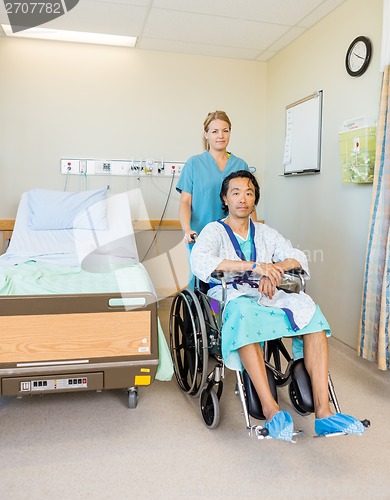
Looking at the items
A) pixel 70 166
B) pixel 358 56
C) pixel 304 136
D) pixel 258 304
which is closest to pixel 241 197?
pixel 258 304

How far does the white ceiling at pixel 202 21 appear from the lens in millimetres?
2912

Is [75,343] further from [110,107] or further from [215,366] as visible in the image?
[110,107]

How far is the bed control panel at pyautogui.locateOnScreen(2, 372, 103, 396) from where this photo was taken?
1826 millimetres

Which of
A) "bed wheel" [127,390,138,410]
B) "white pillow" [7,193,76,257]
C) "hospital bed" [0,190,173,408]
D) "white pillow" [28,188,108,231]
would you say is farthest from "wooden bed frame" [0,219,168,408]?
"white pillow" [28,188,108,231]

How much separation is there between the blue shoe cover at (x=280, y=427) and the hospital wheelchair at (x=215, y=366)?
1.0 inches

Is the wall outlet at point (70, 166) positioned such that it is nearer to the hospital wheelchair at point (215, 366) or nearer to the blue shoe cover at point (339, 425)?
the hospital wheelchair at point (215, 366)

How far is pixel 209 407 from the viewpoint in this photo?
6.48ft

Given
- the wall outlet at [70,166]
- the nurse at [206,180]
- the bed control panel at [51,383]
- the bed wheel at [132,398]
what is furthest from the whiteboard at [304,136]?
the bed control panel at [51,383]

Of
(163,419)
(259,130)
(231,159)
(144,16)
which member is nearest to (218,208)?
(231,159)

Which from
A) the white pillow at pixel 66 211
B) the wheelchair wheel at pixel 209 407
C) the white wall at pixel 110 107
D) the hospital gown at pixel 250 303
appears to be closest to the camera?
the hospital gown at pixel 250 303

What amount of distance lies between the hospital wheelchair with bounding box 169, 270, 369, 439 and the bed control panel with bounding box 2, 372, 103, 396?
0.46 metres

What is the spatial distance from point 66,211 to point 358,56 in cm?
214

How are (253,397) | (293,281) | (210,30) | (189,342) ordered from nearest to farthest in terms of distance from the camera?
(253,397) < (293,281) < (189,342) < (210,30)

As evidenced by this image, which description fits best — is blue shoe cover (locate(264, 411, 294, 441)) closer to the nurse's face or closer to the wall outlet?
the nurse's face
